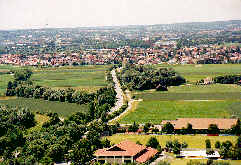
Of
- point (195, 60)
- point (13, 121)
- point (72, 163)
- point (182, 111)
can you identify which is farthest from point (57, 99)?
point (195, 60)

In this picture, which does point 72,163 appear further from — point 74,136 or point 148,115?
point 148,115

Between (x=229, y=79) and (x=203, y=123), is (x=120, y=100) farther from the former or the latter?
(x=229, y=79)

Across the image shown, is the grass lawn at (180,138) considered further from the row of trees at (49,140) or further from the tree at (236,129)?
the row of trees at (49,140)

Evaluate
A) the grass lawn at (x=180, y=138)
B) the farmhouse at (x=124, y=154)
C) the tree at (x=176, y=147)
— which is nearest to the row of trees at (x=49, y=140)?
the farmhouse at (x=124, y=154)

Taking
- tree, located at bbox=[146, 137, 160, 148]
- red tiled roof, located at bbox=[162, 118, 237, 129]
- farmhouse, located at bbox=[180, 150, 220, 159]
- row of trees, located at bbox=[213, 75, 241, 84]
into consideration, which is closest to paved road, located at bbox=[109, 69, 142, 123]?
red tiled roof, located at bbox=[162, 118, 237, 129]

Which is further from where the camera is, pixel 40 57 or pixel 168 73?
pixel 40 57

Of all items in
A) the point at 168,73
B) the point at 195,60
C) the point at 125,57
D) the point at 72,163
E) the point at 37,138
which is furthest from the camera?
the point at 125,57

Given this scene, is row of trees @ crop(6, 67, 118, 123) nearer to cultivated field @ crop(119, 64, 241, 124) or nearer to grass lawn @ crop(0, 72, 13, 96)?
grass lawn @ crop(0, 72, 13, 96)
